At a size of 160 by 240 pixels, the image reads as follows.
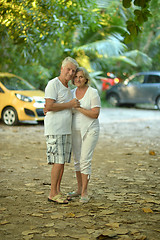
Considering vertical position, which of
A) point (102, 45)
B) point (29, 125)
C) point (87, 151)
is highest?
point (102, 45)

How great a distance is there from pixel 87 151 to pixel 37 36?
7.57m

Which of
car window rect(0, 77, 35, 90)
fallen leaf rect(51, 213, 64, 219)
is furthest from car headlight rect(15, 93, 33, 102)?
fallen leaf rect(51, 213, 64, 219)

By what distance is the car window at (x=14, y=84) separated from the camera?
14.5m

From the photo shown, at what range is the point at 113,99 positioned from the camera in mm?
24391

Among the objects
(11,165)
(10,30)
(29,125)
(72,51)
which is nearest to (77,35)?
(72,51)

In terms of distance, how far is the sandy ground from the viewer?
14.3 feet

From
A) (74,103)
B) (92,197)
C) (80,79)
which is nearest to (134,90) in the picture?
(92,197)

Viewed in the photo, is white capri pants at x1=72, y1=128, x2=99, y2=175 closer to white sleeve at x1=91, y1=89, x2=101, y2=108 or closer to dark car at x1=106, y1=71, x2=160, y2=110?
white sleeve at x1=91, y1=89, x2=101, y2=108

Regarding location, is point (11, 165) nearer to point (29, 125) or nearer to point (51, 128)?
point (51, 128)

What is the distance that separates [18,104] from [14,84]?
1184 millimetres

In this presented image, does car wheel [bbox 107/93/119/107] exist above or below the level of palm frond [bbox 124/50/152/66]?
below

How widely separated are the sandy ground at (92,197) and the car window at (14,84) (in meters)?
4.40

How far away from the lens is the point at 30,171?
7.21 meters

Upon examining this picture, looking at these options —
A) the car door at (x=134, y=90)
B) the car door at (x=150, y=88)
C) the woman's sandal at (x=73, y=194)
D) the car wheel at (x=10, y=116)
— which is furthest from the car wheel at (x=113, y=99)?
the woman's sandal at (x=73, y=194)
